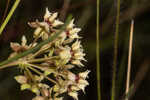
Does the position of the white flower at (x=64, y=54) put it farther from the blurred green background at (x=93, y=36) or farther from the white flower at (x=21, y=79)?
the blurred green background at (x=93, y=36)

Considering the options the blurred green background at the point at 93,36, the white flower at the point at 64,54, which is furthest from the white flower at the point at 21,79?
the blurred green background at the point at 93,36

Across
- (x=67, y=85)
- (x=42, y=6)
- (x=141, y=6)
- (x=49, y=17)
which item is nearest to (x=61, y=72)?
(x=67, y=85)

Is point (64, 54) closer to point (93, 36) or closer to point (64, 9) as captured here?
point (64, 9)

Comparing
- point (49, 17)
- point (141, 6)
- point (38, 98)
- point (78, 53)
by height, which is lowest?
point (38, 98)

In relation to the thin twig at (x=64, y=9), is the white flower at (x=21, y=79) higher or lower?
lower

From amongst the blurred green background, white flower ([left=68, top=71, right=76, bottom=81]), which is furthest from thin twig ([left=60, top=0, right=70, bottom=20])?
white flower ([left=68, top=71, right=76, bottom=81])

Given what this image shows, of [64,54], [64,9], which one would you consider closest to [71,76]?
[64,54]

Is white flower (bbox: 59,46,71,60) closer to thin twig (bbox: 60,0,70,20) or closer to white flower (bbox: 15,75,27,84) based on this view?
white flower (bbox: 15,75,27,84)

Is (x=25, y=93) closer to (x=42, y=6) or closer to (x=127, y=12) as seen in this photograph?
(x=42, y=6)
